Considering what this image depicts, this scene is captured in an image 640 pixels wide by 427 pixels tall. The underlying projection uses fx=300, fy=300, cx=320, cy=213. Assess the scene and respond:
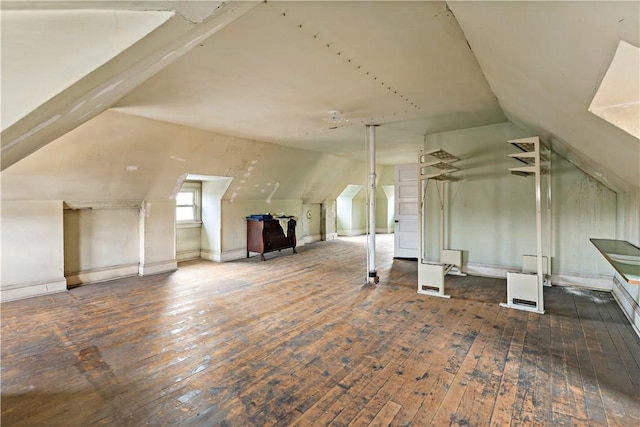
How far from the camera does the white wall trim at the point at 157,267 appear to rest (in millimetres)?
5039

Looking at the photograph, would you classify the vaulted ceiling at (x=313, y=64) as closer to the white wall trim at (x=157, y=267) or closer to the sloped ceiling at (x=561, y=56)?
the sloped ceiling at (x=561, y=56)

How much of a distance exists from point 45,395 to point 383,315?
2.82 meters

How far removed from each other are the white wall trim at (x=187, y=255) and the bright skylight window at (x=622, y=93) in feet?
21.5

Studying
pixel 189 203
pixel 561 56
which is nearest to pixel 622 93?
pixel 561 56

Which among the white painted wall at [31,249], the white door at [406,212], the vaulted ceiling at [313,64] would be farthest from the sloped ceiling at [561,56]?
the white painted wall at [31,249]

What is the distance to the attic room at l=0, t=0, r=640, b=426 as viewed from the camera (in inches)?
57.7

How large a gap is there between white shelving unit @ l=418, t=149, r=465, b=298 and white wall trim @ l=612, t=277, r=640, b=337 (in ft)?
5.66

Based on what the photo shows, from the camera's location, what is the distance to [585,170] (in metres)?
3.95

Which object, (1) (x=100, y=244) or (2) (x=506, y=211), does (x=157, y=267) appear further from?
(2) (x=506, y=211)

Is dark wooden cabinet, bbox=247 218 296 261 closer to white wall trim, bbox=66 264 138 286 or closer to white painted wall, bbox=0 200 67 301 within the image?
white wall trim, bbox=66 264 138 286

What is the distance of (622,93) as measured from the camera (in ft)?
5.18

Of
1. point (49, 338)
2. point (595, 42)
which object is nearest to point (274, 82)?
point (595, 42)

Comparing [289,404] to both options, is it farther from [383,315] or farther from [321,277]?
[321,277]

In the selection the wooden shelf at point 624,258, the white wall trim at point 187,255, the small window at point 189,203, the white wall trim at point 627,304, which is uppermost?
the small window at point 189,203
